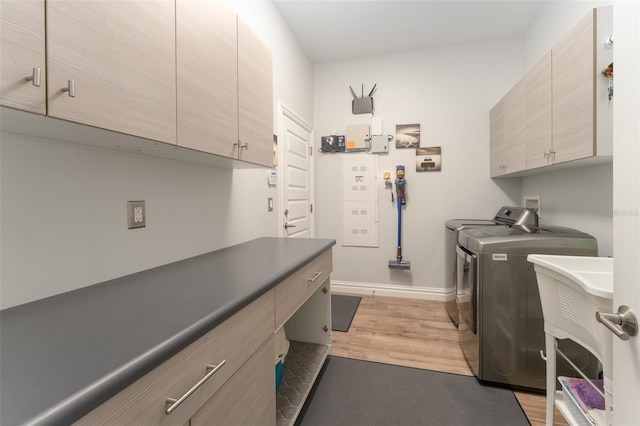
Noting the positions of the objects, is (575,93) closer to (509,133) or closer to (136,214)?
(509,133)

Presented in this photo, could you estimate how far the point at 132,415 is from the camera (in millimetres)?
538

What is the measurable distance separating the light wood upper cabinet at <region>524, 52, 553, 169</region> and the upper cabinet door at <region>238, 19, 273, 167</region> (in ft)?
6.02

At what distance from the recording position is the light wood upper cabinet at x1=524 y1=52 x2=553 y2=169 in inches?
72.6

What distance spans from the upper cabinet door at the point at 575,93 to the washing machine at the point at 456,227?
1.98 ft

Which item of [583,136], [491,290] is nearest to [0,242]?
[491,290]

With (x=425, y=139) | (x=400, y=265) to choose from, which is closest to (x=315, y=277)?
(x=400, y=265)

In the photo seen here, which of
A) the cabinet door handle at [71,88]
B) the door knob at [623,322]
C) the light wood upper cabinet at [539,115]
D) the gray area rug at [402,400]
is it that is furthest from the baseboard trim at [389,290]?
the cabinet door handle at [71,88]

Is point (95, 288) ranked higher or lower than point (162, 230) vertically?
lower

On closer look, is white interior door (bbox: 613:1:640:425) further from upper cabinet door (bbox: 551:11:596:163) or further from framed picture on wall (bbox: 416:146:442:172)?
framed picture on wall (bbox: 416:146:442:172)

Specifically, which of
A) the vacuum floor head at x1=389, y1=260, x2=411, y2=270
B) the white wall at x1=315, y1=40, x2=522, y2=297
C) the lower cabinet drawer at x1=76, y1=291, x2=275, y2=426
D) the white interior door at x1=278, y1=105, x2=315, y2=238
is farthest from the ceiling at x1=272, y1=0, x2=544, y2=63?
the lower cabinet drawer at x1=76, y1=291, x2=275, y2=426

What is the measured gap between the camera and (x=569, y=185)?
2137mm

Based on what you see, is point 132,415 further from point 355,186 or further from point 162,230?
point 355,186

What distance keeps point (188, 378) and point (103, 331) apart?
0.78 feet

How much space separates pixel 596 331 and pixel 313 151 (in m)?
3.07
